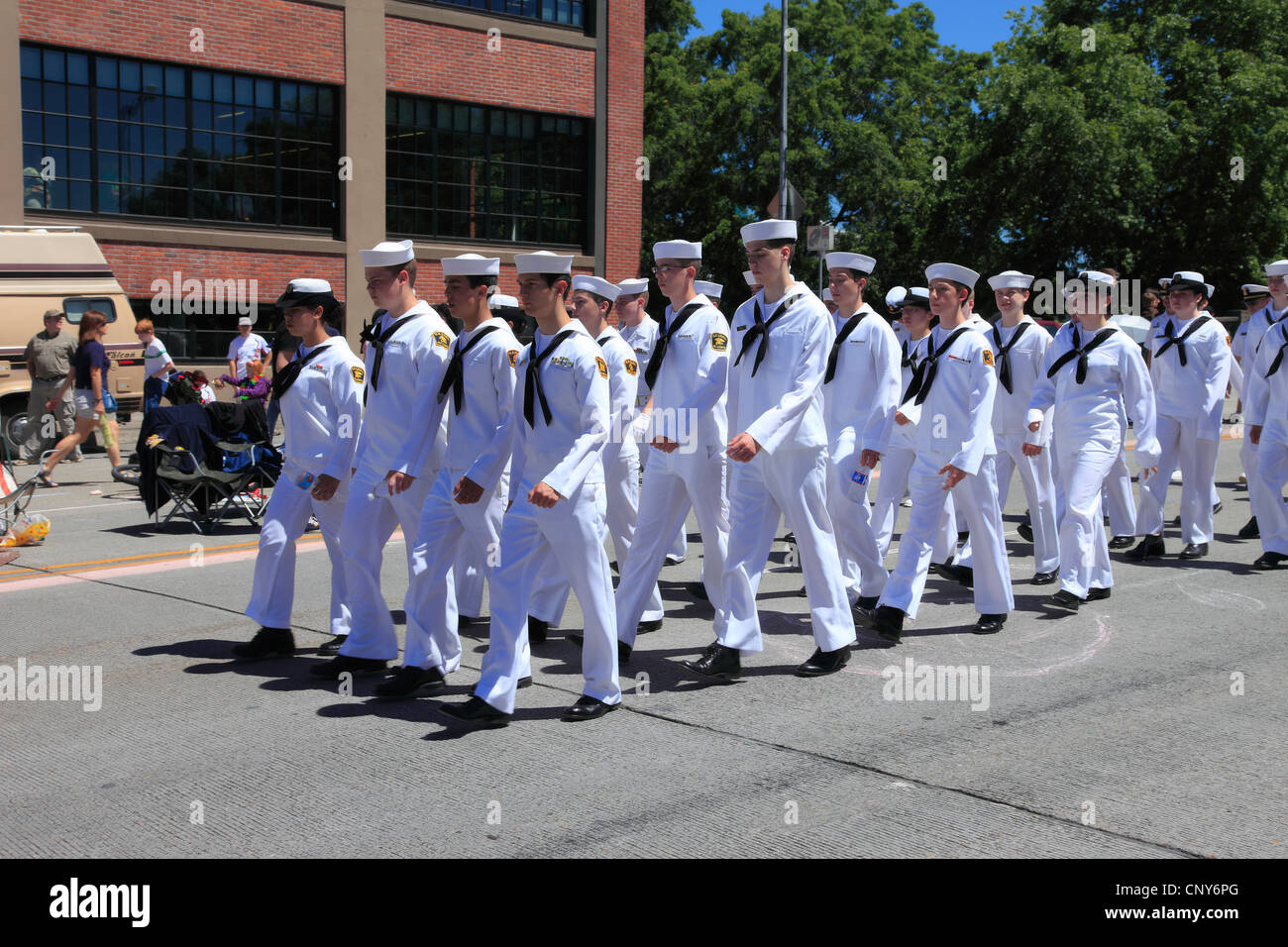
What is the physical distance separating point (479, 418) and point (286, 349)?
85.6 inches

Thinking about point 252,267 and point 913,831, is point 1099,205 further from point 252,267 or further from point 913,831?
point 913,831

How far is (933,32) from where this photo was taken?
173ft

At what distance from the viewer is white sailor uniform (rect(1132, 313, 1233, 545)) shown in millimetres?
11359

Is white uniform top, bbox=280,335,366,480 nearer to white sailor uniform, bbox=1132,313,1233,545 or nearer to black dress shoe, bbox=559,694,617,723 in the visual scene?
black dress shoe, bbox=559,694,617,723

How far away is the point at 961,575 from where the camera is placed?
10023 millimetres

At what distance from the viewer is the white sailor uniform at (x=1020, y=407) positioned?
10.1m

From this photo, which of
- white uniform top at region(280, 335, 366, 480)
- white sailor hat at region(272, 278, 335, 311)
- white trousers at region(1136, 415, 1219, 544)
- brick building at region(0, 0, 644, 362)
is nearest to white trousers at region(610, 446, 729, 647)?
white uniform top at region(280, 335, 366, 480)

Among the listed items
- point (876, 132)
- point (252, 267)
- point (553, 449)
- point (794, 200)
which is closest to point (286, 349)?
point (553, 449)

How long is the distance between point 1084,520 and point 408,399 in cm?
460

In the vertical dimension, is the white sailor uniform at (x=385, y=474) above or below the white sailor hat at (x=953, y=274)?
below

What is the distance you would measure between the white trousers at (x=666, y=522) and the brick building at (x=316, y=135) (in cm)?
1862

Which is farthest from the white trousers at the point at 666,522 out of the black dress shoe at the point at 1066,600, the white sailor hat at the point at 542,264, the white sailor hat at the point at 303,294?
the black dress shoe at the point at 1066,600

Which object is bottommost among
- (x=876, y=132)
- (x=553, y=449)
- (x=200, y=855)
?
(x=200, y=855)

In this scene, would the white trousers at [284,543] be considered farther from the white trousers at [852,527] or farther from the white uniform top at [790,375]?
the white trousers at [852,527]
